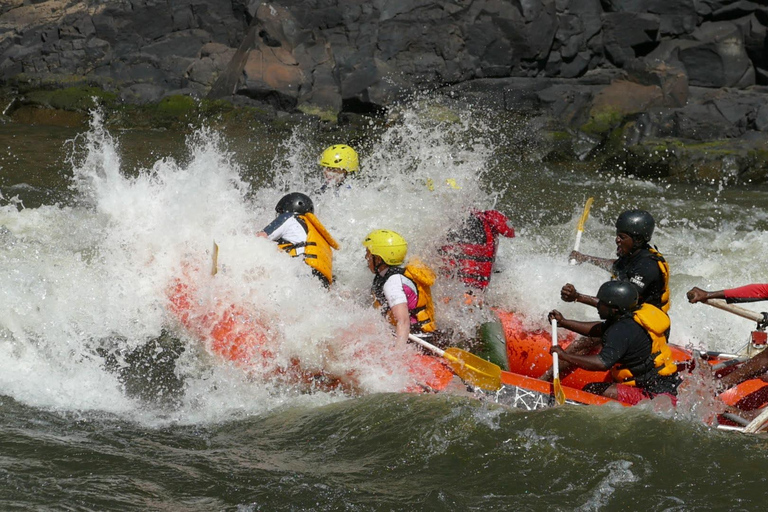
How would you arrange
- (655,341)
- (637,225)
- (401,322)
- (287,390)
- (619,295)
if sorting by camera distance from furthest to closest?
(637,225), (287,390), (401,322), (655,341), (619,295)

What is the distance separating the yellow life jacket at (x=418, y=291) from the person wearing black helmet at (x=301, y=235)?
Answer: 0.90 metres

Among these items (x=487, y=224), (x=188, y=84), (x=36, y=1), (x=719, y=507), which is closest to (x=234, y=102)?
(x=188, y=84)

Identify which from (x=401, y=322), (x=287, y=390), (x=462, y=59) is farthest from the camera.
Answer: (x=462, y=59)

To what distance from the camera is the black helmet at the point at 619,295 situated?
5723 mm

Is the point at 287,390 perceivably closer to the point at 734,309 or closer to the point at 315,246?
the point at 315,246

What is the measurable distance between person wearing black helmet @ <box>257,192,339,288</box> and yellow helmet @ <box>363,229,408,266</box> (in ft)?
3.41

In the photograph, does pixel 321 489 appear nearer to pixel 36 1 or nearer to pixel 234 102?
pixel 234 102

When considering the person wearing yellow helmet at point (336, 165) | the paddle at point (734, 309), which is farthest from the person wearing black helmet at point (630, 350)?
the person wearing yellow helmet at point (336, 165)

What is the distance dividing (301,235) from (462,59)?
505 inches

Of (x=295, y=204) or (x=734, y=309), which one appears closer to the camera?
(x=734, y=309)

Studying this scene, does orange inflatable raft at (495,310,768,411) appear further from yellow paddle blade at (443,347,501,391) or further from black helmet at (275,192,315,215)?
black helmet at (275,192,315,215)

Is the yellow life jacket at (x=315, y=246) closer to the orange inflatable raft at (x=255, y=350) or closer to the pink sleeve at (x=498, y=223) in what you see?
the orange inflatable raft at (x=255, y=350)

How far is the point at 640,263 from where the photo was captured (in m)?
6.47

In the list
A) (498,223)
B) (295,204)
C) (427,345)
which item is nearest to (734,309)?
(498,223)
